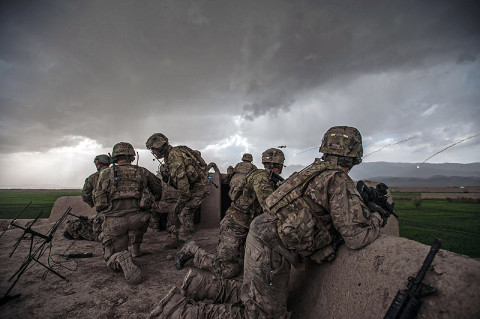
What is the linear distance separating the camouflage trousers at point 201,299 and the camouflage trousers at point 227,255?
893 mm

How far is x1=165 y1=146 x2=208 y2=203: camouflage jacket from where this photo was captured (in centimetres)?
491

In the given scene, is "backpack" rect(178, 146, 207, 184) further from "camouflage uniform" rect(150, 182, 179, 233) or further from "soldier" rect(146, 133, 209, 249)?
"camouflage uniform" rect(150, 182, 179, 233)

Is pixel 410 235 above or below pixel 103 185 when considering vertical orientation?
below

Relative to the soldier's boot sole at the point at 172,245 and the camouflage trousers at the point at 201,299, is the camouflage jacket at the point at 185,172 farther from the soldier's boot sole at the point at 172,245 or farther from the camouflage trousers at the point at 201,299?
the camouflage trousers at the point at 201,299

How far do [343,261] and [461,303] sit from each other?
864 mm

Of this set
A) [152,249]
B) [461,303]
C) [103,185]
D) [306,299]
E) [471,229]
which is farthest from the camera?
[471,229]

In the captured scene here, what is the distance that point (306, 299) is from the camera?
232cm

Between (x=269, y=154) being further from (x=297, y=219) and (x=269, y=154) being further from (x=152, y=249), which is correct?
(x=152, y=249)

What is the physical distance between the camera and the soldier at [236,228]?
3568 millimetres

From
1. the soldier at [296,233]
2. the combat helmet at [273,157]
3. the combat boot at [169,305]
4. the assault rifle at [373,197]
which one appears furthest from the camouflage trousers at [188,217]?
the assault rifle at [373,197]

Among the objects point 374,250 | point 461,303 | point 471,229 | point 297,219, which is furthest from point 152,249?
point 471,229

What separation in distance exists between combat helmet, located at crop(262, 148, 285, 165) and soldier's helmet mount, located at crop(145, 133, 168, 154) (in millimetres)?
2275

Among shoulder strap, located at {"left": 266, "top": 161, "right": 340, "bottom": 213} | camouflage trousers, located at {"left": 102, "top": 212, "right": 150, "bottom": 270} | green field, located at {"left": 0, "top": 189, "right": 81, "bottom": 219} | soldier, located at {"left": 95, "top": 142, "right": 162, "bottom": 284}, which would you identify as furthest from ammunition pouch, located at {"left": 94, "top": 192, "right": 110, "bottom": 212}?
shoulder strap, located at {"left": 266, "top": 161, "right": 340, "bottom": 213}

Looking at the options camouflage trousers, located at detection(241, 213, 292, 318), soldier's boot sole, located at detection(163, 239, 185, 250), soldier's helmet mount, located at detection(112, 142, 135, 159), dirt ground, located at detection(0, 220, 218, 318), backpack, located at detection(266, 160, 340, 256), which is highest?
soldier's helmet mount, located at detection(112, 142, 135, 159)
